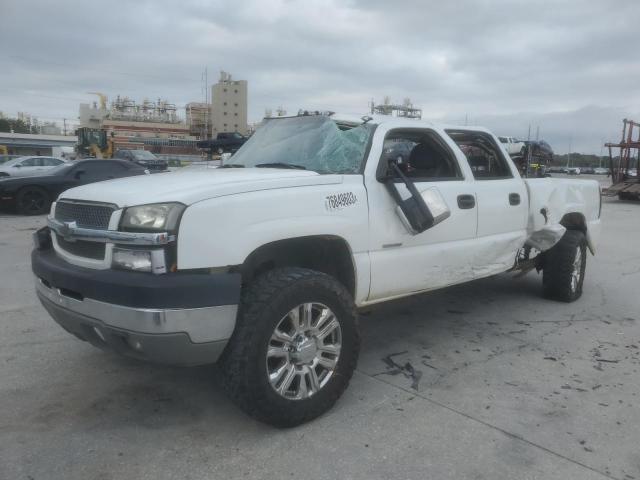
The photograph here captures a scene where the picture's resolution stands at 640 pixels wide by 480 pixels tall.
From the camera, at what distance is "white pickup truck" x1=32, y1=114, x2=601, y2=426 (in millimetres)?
2695

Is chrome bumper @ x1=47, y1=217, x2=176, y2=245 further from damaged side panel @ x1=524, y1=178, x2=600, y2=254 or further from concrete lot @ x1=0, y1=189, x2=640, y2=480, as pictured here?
damaged side panel @ x1=524, y1=178, x2=600, y2=254

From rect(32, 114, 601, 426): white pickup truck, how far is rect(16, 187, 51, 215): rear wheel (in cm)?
1085

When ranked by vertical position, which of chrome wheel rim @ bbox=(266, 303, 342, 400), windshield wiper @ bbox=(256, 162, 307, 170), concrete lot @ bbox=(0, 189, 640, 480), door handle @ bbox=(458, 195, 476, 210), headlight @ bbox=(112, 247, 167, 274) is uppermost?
windshield wiper @ bbox=(256, 162, 307, 170)

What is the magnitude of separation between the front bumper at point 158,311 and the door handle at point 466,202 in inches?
83.6

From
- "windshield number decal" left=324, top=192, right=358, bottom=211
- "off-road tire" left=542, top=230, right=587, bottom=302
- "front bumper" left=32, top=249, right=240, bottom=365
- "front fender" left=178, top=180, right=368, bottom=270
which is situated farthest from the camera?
"off-road tire" left=542, top=230, right=587, bottom=302

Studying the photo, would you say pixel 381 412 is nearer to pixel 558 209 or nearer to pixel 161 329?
pixel 161 329

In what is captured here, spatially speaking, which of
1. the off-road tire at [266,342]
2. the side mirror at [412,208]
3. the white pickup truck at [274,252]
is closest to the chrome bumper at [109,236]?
the white pickup truck at [274,252]

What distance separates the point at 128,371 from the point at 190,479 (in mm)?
1458

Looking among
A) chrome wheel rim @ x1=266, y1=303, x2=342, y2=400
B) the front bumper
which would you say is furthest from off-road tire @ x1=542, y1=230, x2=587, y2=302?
the front bumper

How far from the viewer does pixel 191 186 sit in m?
2.93

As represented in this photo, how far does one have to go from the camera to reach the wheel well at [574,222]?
19.1 ft

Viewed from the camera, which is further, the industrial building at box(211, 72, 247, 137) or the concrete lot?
the industrial building at box(211, 72, 247, 137)

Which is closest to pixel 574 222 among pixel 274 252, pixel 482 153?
pixel 482 153

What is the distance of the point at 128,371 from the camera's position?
382 centimetres
